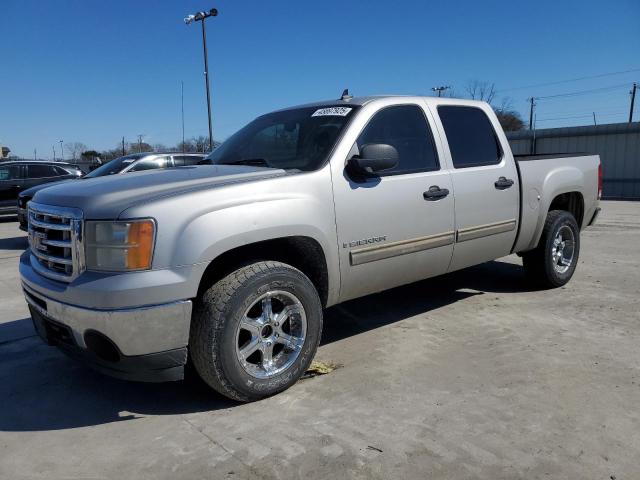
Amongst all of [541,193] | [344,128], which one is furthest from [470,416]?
[541,193]

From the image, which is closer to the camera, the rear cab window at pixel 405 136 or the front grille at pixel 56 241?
the front grille at pixel 56 241

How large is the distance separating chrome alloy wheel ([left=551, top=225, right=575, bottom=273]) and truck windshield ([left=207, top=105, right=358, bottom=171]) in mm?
3113

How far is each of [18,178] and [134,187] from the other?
12.9 metres

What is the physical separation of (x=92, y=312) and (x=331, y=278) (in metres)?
1.54

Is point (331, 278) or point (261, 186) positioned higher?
point (261, 186)

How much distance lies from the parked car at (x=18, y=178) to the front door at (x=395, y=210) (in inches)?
496

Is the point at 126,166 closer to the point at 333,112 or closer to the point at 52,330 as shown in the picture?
the point at 333,112

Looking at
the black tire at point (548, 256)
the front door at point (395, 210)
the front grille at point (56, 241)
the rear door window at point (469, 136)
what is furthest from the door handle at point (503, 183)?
the front grille at point (56, 241)

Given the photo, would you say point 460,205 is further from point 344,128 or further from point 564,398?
point 564,398

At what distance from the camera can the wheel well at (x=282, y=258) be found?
129 inches

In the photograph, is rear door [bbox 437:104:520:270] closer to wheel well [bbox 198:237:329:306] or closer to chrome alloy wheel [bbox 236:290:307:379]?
wheel well [bbox 198:237:329:306]

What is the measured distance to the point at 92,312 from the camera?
9.33 ft

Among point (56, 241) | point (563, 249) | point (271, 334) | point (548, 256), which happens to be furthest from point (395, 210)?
point (563, 249)

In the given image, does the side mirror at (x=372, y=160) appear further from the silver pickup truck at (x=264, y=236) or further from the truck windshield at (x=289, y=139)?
the truck windshield at (x=289, y=139)
